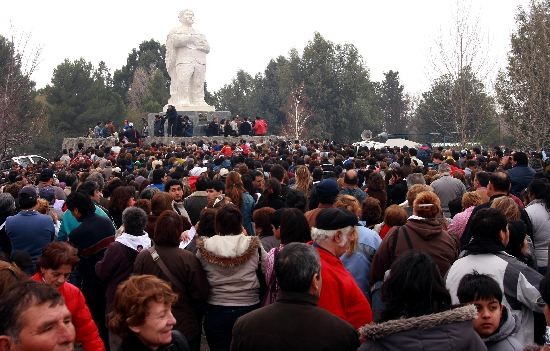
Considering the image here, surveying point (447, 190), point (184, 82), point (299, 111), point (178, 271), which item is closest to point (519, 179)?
point (447, 190)

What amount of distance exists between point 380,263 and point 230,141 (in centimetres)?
3089

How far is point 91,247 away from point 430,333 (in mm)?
5253

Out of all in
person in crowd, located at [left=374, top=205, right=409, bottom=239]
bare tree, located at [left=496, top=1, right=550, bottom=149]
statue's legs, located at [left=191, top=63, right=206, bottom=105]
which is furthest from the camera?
statue's legs, located at [left=191, top=63, right=206, bottom=105]

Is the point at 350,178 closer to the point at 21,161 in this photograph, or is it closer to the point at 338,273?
the point at 338,273

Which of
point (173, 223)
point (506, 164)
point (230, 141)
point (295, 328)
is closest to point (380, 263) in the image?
point (173, 223)

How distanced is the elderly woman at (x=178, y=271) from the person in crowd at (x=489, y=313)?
2486 mm

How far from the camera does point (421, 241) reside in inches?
269

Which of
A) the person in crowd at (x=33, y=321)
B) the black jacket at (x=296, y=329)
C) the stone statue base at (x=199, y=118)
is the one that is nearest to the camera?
the person in crowd at (x=33, y=321)

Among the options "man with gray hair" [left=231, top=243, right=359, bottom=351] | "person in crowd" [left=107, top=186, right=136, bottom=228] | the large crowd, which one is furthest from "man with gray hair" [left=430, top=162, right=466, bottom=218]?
"man with gray hair" [left=231, top=243, right=359, bottom=351]

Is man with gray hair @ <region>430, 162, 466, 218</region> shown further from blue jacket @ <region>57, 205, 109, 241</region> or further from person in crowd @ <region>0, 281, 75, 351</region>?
person in crowd @ <region>0, 281, 75, 351</region>

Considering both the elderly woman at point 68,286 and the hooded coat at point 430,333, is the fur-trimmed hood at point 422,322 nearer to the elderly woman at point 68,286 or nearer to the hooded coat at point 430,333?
the hooded coat at point 430,333

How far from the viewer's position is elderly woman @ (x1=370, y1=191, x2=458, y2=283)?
6785 millimetres

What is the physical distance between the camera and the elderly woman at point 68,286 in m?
5.48

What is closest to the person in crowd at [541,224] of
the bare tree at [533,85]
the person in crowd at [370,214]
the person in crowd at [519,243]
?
the person in crowd at [519,243]
